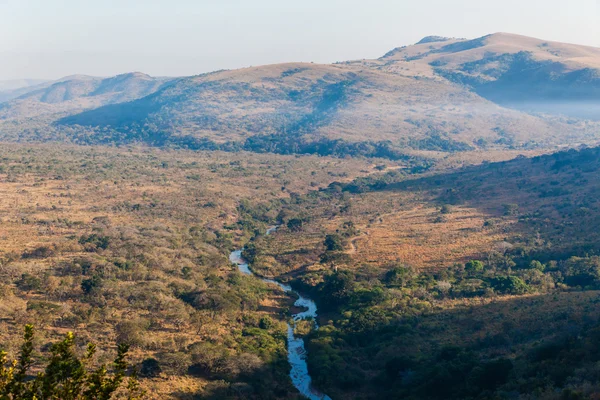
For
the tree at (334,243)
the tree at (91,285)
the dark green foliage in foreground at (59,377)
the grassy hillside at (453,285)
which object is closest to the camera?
the dark green foliage in foreground at (59,377)

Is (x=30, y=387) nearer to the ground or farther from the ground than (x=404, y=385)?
farther from the ground

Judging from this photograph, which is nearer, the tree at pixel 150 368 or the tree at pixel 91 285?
the tree at pixel 150 368

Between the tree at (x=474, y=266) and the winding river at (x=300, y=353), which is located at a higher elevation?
the tree at (x=474, y=266)

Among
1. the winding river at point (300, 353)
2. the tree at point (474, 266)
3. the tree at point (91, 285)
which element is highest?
the tree at point (91, 285)

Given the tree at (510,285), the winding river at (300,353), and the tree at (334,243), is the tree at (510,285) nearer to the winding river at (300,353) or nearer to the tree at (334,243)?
the winding river at (300,353)

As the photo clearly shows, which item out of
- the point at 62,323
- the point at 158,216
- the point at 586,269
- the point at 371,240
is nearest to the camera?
the point at 62,323

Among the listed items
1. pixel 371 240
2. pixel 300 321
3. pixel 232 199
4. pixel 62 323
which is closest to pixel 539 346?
pixel 300 321

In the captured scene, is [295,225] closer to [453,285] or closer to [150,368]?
[453,285]

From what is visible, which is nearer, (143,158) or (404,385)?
(404,385)

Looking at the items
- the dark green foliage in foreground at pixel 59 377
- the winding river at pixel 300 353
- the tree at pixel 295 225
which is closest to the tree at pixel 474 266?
the winding river at pixel 300 353

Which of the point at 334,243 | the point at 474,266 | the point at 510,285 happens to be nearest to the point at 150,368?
the point at 510,285

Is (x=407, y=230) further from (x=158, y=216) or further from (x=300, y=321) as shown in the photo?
(x=158, y=216)
